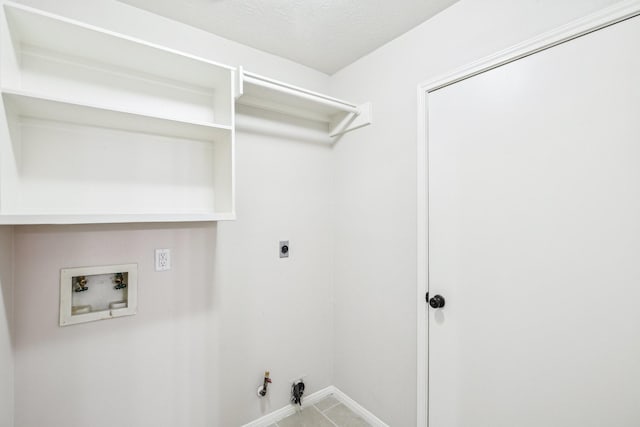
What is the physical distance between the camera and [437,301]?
5.06 feet

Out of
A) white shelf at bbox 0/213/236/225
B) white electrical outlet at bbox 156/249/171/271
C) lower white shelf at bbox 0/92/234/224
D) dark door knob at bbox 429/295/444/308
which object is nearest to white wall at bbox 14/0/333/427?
white electrical outlet at bbox 156/249/171/271

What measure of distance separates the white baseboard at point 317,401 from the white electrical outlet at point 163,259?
117cm

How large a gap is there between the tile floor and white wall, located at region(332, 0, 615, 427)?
12cm

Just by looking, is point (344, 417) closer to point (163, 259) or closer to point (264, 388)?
point (264, 388)

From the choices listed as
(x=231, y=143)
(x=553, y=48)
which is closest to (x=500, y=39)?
(x=553, y=48)

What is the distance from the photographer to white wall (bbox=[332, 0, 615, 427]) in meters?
1.48

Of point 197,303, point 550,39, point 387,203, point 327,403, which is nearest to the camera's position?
point 550,39

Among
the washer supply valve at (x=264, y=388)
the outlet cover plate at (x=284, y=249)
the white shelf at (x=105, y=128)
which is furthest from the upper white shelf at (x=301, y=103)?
the washer supply valve at (x=264, y=388)

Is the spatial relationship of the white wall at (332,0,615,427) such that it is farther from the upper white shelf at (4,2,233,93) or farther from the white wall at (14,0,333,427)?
the upper white shelf at (4,2,233,93)

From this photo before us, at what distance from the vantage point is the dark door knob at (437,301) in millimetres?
1529

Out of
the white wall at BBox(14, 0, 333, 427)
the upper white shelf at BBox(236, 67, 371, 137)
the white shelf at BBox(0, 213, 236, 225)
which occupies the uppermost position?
the upper white shelf at BBox(236, 67, 371, 137)

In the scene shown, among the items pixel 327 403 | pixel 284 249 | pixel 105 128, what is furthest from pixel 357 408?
pixel 105 128

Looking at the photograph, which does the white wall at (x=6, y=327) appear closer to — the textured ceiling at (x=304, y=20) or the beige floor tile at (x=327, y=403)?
the textured ceiling at (x=304, y=20)

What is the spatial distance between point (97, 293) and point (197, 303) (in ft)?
1.60
